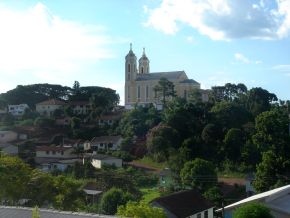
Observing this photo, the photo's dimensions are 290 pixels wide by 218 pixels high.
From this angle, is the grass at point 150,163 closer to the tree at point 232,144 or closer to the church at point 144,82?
the tree at point 232,144

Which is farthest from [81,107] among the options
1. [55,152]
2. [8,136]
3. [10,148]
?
[10,148]

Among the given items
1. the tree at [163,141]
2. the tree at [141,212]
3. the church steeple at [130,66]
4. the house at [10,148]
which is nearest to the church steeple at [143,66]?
the church steeple at [130,66]

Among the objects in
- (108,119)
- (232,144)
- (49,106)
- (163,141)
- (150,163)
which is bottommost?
(150,163)

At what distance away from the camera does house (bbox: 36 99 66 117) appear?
5740cm

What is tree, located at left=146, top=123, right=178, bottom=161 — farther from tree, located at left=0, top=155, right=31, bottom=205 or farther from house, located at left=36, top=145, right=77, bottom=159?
tree, located at left=0, top=155, right=31, bottom=205

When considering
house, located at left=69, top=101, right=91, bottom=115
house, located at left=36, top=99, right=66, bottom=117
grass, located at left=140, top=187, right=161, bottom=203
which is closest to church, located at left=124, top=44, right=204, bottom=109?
house, located at left=69, top=101, right=91, bottom=115

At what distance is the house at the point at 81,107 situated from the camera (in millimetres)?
54656

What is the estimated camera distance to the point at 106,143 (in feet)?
145

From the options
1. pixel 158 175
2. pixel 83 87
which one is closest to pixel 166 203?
pixel 158 175

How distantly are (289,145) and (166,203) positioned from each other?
15374 millimetres

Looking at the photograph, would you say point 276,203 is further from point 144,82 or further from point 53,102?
point 144,82

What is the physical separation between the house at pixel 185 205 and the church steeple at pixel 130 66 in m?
44.4

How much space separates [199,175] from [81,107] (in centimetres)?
3021

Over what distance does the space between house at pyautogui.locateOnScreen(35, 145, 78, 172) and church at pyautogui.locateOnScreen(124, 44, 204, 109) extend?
731 inches
